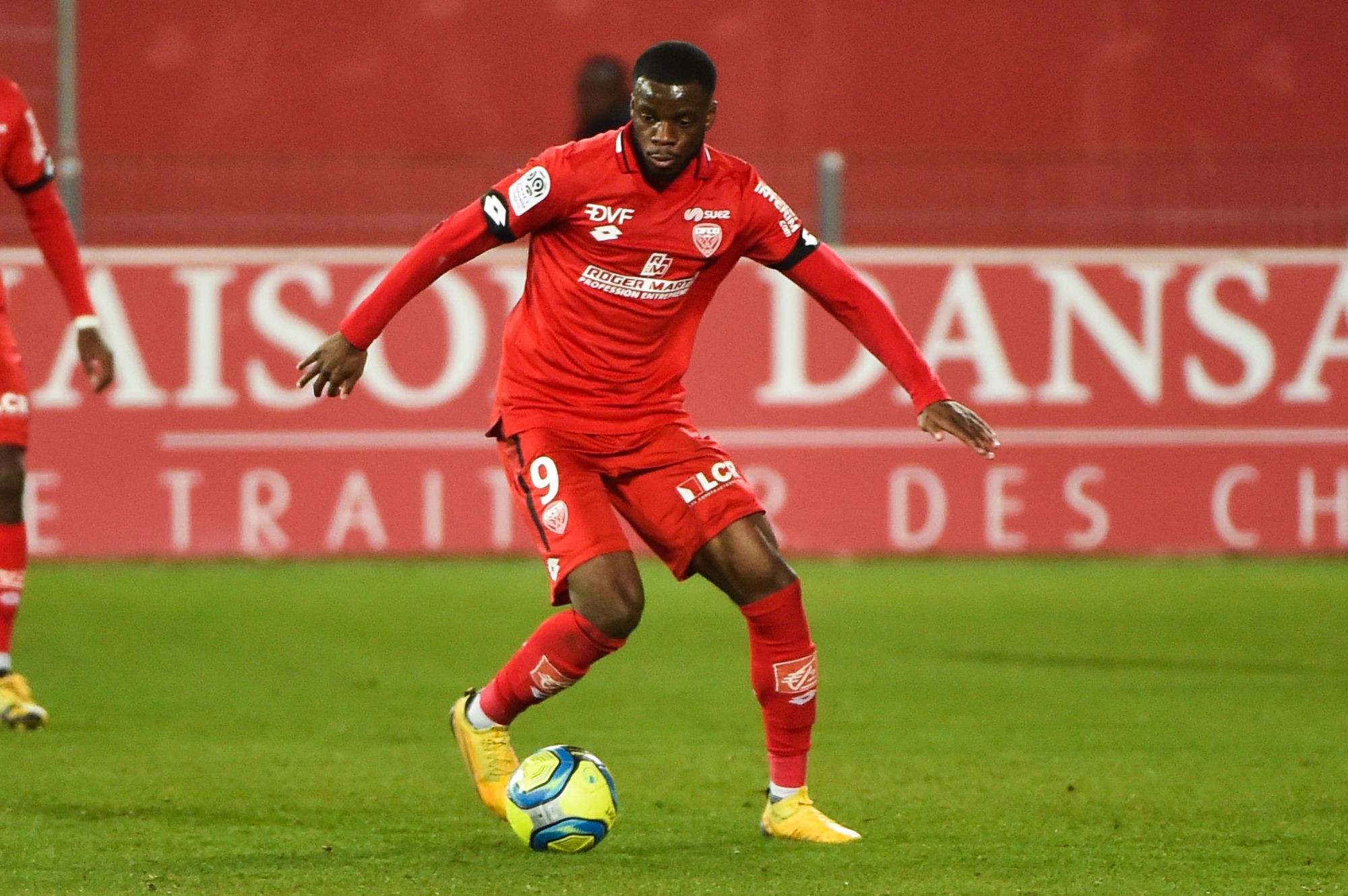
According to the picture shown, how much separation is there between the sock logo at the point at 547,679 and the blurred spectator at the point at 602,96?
15.3 ft

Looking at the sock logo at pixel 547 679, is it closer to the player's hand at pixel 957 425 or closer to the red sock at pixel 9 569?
the player's hand at pixel 957 425

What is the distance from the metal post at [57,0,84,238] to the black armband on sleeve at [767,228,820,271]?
658 cm

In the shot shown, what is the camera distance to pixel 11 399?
21.3ft

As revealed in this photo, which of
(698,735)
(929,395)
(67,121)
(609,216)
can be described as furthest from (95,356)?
(67,121)

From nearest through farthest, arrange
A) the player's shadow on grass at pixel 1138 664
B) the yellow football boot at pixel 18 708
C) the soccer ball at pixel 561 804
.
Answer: the soccer ball at pixel 561 804 → the yellow football boot at pixel 18 708 → the player's shadow on grass at pixel 1138 664

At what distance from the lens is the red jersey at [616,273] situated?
4961mm

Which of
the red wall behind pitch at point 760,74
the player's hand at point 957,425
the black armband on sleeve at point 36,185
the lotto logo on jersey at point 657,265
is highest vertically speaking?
the red wall behind pitch at point 760,74

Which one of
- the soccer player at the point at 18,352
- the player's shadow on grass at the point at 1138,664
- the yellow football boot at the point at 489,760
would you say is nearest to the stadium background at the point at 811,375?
the player's shadow on grass at the point at 1138,664

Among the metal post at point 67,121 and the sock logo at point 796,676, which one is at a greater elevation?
the metal post at point 67,121

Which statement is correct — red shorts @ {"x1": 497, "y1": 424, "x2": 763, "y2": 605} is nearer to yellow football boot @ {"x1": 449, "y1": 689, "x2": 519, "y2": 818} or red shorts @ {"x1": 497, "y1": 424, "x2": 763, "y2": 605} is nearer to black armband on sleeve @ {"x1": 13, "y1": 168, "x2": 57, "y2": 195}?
yellow football boot @ {"x1": 449, "y1": 689, "x2": 519, "y2": 818}

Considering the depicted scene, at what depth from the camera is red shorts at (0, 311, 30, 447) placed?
21.2 ft

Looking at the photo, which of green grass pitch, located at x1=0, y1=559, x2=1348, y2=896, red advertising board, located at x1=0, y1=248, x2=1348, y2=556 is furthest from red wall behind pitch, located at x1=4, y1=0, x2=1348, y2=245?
green grass pitch, located at x1=0, y1=559, x2=1348, y2=896

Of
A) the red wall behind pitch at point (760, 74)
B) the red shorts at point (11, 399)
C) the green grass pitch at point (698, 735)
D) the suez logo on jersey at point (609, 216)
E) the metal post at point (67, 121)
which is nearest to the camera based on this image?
the green grass pitch at point (698, 735)

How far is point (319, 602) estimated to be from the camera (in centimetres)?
968
